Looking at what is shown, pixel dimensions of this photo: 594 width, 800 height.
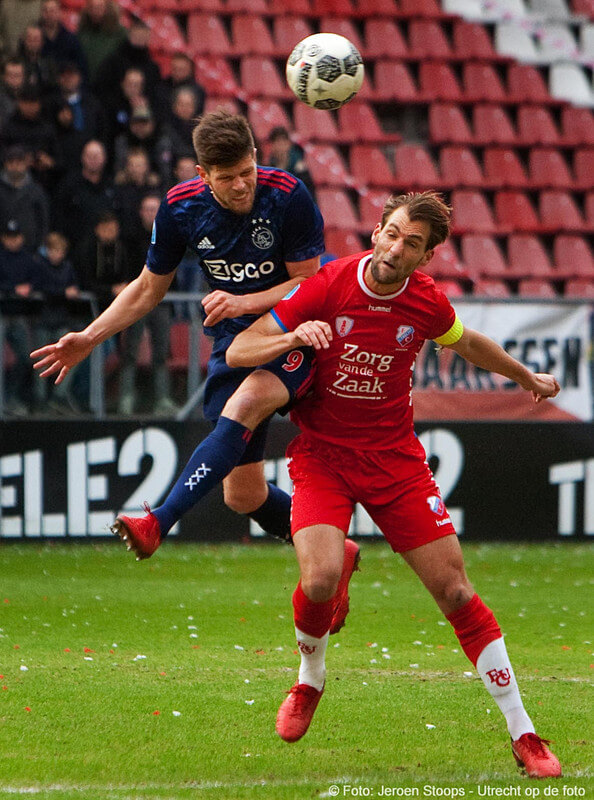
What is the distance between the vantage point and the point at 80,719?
5.04 m

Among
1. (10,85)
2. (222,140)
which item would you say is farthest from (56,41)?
(222,140)

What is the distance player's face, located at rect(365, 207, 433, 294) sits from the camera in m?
4.39

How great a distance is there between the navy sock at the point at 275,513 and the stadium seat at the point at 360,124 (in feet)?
31.8

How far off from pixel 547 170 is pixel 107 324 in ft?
36.8

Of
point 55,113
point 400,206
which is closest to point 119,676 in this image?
point 400,206

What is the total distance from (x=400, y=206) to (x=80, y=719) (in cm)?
249

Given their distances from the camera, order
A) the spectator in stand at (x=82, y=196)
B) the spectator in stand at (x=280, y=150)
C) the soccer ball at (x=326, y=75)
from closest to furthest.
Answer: the soccer ball at (x=326, y=75), the spectator in stand at (x=82, y=196), the spectator in stand at (x=280, y=150)

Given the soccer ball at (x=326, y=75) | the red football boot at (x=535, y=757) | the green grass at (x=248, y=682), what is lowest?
the green grass at (x=248, y=682)

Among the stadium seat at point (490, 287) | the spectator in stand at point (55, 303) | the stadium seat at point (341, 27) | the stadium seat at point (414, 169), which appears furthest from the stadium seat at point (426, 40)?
the spectator in stand at point (55, 303)

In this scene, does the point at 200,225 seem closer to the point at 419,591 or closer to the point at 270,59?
the point at 419,591

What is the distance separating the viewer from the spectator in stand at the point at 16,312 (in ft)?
30.9

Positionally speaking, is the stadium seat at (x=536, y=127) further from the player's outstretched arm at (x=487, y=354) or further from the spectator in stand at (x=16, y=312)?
the player's outstretched arm at (x=487, y=354)

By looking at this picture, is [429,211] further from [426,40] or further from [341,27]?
[426,40]

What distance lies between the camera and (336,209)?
13820mm
